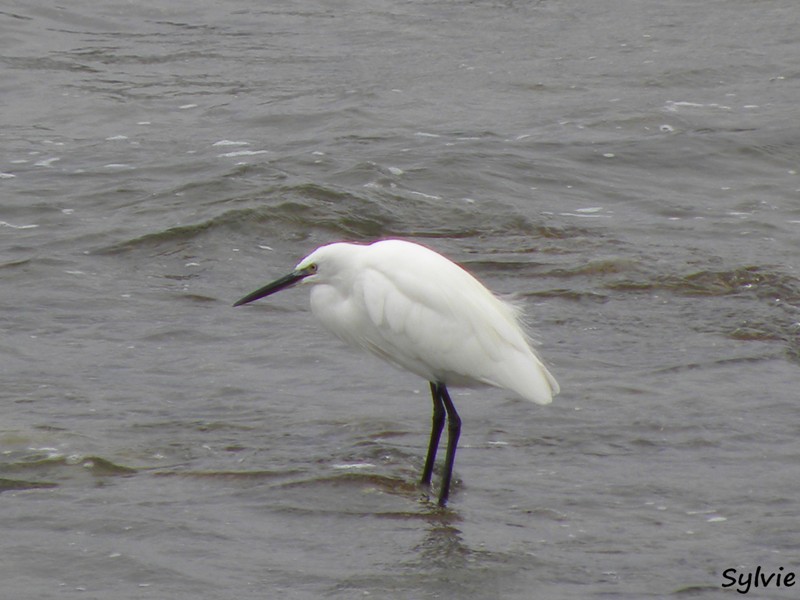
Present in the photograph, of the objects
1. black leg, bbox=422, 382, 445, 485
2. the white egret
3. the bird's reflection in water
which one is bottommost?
the bird's reflection in water

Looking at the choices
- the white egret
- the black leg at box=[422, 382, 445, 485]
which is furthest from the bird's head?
the black leg at box=[422, 382, 445, 485]

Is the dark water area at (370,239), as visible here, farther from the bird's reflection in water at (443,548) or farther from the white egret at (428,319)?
the white egret at (428,319)

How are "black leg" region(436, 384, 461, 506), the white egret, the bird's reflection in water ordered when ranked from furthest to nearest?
the white egret → "black leg" region(436, 384, 461, 506) → the bird's reflection in water

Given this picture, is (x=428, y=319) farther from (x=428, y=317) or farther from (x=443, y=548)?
(x=443, y=548)

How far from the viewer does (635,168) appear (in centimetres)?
1050

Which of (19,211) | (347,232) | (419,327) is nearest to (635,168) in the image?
(347,232)

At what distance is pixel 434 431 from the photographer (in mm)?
5648

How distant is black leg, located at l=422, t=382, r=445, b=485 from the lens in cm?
556

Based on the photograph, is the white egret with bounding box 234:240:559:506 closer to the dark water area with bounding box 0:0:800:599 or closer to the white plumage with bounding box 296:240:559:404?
the white plumage with bounding box 296:240:559:404

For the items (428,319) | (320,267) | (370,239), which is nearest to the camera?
(428,319)

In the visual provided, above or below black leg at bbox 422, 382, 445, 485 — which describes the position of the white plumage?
above

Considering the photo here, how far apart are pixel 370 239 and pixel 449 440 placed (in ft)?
12.0

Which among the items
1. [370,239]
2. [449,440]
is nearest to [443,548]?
[449,440]

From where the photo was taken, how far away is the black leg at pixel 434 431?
556cm
